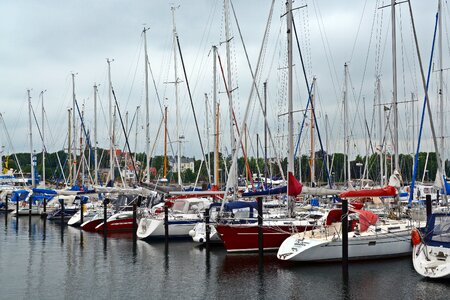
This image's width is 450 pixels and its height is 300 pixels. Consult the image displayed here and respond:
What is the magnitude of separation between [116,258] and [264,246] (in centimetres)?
818

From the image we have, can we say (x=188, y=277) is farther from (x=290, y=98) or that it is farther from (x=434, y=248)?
(x=434, y=248)

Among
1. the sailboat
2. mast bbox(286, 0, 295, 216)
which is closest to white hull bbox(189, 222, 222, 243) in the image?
mast bbox(286, 0, 295, 216)

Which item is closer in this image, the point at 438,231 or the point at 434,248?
the point at 434,248

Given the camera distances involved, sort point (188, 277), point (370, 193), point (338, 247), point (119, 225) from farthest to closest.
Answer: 1. point (119, 225)
2. point (370, 193)
3. point (338, 247)
4. point (188, 277)

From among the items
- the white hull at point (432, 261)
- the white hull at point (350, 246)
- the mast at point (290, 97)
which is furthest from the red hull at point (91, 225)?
the white hull at point (432, 261)

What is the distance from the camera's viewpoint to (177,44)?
46312 millimetres

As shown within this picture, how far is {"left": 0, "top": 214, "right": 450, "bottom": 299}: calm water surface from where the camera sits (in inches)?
871

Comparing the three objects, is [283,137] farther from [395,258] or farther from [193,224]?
[395,258]

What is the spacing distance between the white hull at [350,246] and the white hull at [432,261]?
3.88m

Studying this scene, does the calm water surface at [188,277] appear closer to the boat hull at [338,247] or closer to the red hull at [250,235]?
the boat hull at [338,247]

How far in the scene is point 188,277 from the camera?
25625mm

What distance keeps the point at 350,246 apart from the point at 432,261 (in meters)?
4.73

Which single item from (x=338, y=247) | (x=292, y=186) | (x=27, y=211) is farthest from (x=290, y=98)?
(x=27, y=211)

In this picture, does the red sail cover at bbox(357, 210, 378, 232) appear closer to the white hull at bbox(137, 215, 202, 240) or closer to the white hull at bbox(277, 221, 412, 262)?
the white hull at bbox(277, 221, 412, 262)
